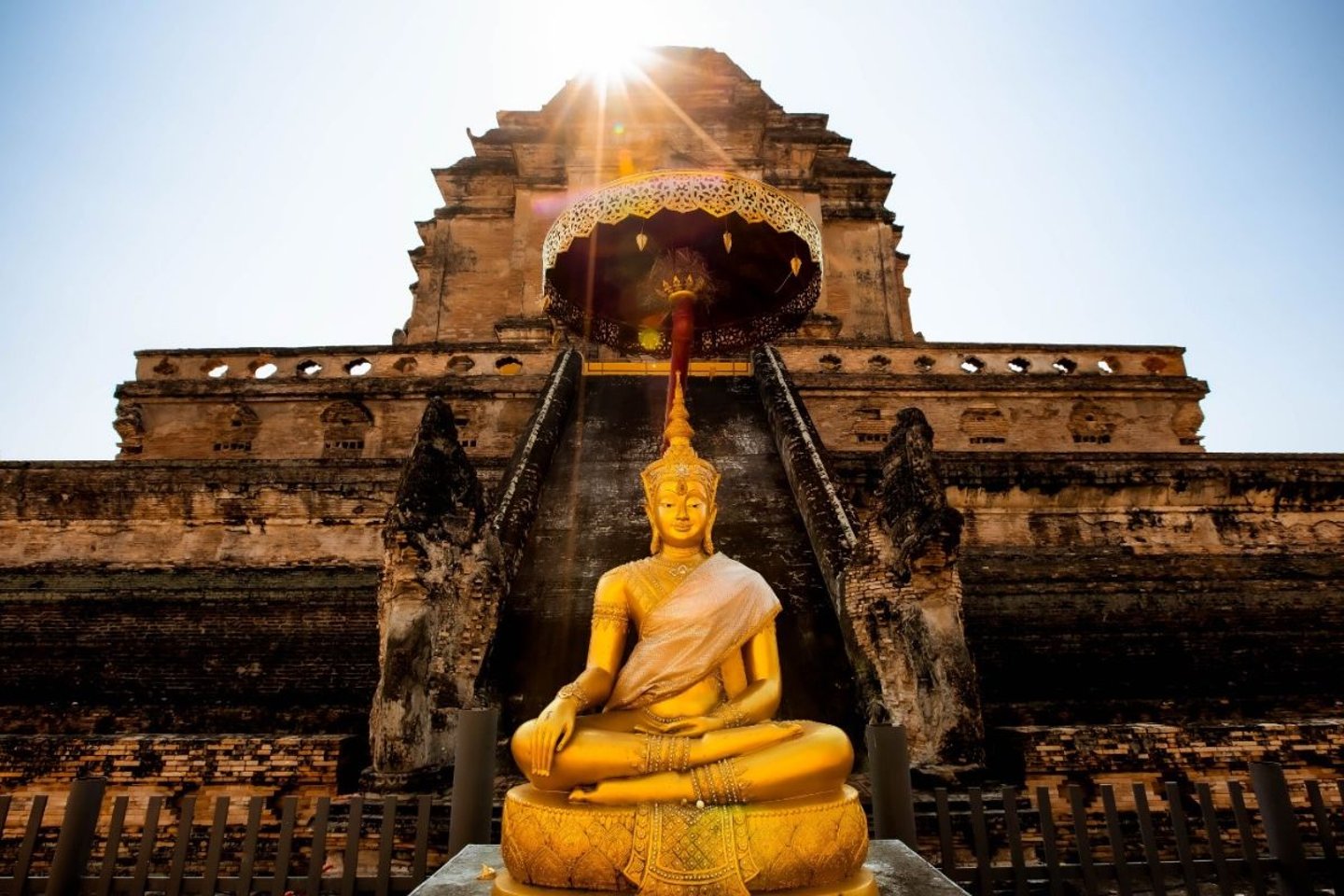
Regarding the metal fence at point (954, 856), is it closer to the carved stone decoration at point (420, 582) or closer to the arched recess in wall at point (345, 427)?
the carved stone decoration at point (420, 582)

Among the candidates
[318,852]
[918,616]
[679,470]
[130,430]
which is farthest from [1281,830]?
[130,430]

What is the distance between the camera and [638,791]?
2766 millimetres

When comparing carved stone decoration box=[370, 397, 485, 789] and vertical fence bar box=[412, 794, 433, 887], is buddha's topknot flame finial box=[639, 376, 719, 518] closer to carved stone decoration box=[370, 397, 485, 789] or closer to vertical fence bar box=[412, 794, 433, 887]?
vertical fence bar box=[412, 794, 433, 887]

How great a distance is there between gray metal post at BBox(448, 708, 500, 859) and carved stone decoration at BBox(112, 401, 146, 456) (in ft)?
40.7

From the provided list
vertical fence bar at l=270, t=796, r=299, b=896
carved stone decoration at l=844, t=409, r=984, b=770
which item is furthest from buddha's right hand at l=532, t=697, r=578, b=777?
carved stone decoration at l=844, t=409, r=984, b=770

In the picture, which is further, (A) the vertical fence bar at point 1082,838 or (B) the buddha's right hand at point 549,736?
(A) the vertical fence bar at point 1082,838

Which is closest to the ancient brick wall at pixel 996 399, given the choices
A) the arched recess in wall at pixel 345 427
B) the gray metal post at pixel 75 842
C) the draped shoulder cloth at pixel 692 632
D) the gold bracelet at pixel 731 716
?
the arched recess in wall at pixel 345 427

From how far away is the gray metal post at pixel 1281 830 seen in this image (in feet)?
11.8

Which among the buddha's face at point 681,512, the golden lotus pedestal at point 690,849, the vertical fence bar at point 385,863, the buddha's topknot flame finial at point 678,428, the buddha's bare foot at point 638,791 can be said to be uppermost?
the buddha's topknot flame finial at point 678,428

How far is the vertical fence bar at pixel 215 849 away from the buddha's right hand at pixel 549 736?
5.33 feet

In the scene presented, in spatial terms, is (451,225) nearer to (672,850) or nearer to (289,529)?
(289,529)

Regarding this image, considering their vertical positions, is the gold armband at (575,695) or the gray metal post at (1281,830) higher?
the gold armband at (575,695)

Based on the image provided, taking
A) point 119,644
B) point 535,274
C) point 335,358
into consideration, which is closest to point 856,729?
point 119,644

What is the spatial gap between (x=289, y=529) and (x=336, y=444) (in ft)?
11.7
